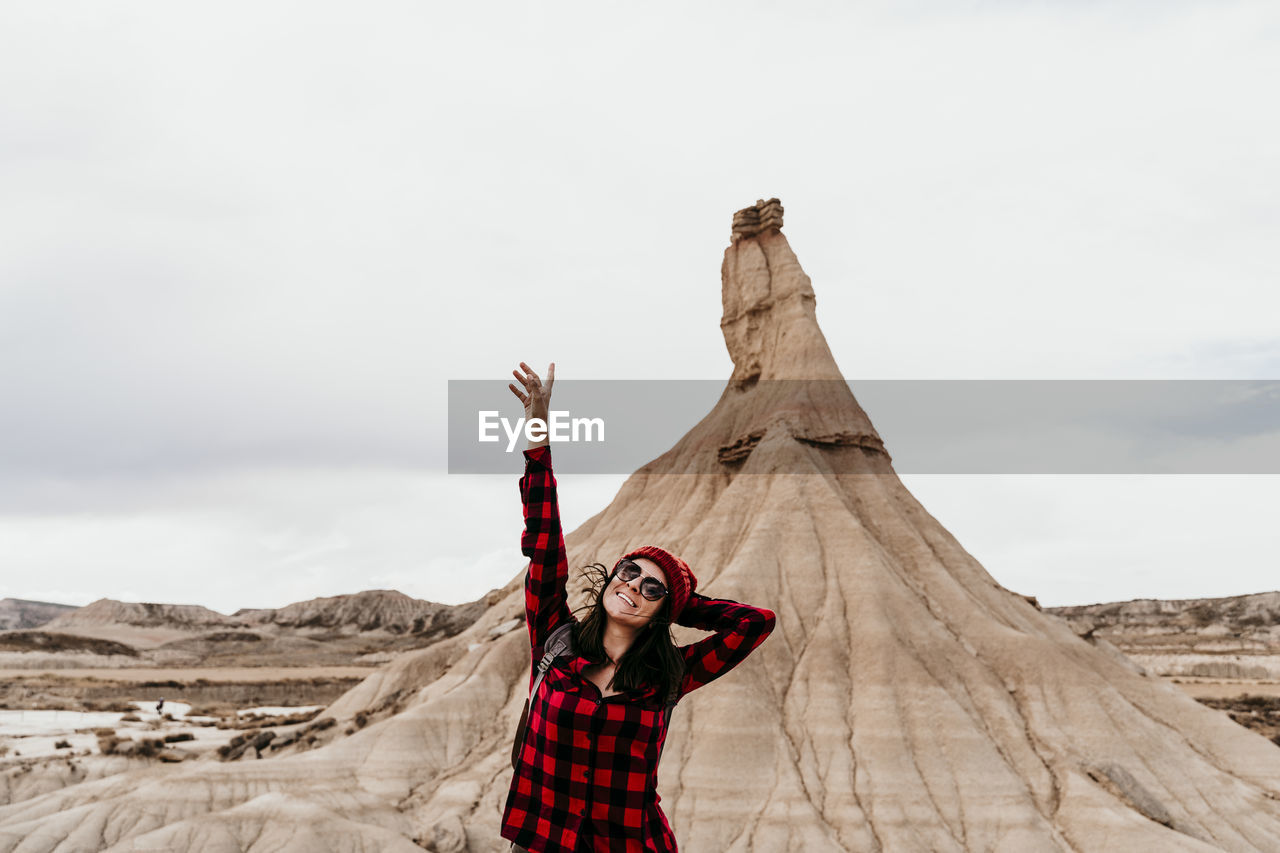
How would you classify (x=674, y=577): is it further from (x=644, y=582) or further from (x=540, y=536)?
(x=540, y=536)

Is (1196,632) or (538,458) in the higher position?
(538,458)

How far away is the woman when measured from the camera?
3664 millimetres

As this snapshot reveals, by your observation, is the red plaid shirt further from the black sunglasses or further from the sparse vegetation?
the sparse vegetation

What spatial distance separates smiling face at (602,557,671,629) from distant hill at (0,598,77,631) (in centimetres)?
17283

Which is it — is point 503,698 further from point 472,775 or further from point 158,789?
point 158,789

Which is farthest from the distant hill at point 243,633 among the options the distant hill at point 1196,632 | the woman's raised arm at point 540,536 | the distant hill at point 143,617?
the woman's raised arm at point 540,536

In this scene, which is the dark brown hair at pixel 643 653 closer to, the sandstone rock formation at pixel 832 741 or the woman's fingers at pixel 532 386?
the woman's fingers at pixel 532 386

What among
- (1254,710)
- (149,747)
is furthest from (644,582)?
(1254,710)

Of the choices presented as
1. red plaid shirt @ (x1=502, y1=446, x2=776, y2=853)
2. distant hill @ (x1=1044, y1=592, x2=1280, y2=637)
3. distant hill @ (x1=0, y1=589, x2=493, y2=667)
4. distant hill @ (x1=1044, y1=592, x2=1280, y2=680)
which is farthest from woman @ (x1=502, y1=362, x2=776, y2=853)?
distant hill @ (x1=1044, y1=592, x2=1280, y2=637)

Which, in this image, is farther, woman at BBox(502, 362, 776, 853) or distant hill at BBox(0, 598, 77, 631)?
distant hill at BBox(0, 598, 77, 631)

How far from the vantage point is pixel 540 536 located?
3869mm

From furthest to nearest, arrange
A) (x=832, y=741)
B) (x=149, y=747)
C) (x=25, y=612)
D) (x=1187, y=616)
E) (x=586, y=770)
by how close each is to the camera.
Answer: (x=25, y=612) < (x=1187, y=616) < (x=149, y=747) < (x=832, y=741) < (x=586, y=770)

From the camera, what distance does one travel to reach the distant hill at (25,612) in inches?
6053

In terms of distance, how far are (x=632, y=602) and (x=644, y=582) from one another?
3.4 inches
